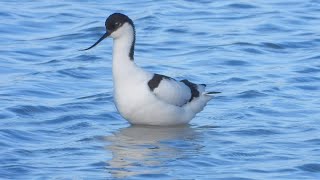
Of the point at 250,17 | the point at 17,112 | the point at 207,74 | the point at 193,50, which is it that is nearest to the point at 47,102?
the point at 17,112

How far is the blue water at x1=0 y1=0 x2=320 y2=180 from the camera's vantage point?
9.94 metres

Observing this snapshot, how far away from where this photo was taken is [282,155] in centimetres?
1028

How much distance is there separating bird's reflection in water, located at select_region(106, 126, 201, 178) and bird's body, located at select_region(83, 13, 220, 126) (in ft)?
0.47

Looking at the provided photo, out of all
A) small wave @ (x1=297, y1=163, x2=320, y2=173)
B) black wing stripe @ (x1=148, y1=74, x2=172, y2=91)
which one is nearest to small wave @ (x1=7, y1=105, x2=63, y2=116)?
black wing stripe @ (x1=148, y1=74, x2=172, y2=91)

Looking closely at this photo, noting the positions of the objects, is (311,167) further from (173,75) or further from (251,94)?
(173,75)

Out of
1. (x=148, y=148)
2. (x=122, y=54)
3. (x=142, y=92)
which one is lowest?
(x=148, y=148)

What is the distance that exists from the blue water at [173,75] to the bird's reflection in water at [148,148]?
0.01 metres

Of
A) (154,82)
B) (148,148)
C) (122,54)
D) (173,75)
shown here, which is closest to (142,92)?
(154,82)

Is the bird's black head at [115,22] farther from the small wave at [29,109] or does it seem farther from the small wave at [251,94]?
the small wave at [251,94]

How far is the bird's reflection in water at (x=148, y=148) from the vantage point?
9742 mm

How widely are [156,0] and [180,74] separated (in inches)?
207

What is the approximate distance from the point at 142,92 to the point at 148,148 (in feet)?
2.58

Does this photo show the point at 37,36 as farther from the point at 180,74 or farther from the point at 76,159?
the point at 76,159

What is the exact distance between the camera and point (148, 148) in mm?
10680
